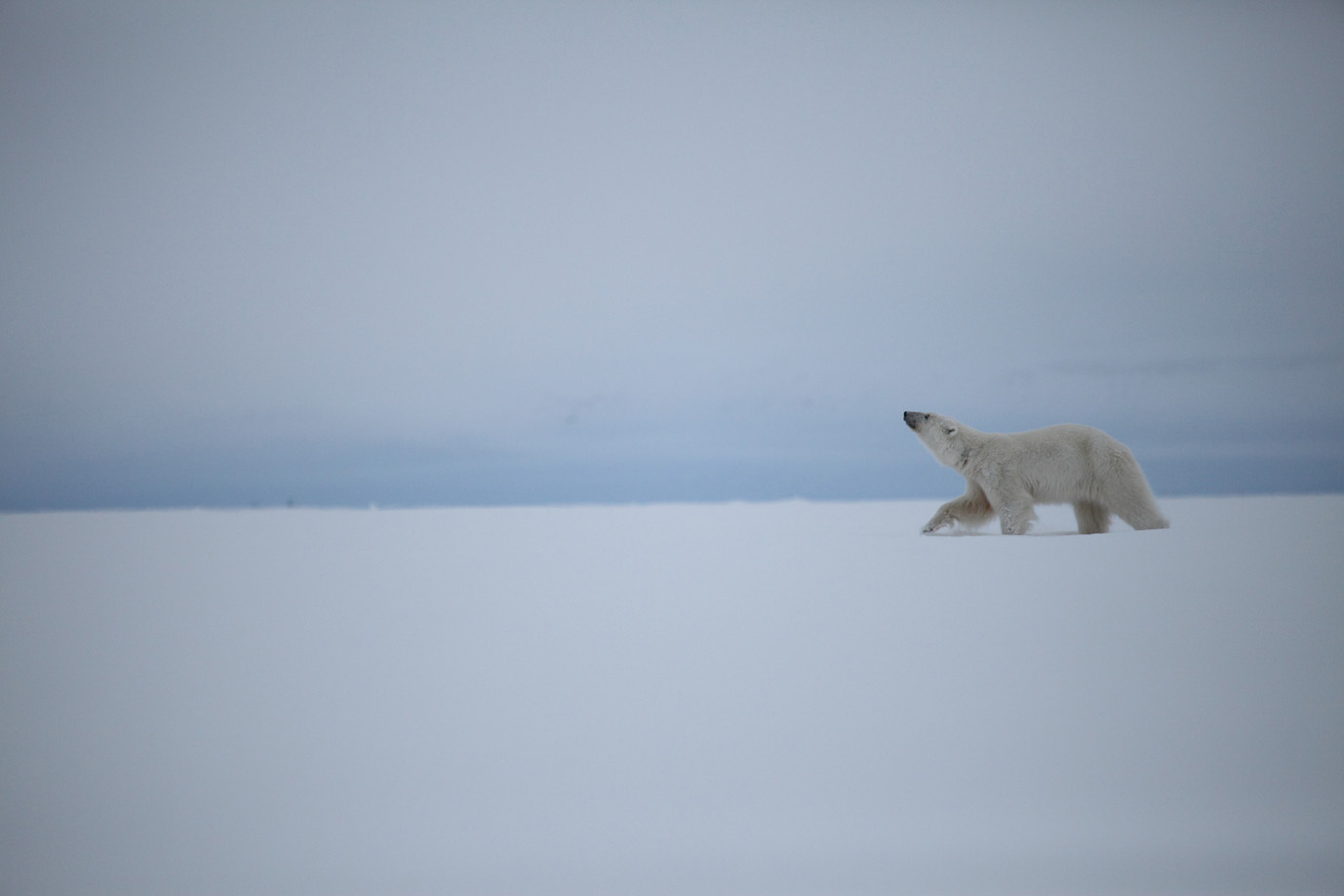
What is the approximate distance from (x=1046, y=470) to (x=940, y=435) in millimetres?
502

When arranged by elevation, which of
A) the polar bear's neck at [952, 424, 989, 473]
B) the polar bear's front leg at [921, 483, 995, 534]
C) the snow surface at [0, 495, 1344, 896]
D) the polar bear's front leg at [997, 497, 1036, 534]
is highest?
the polar bear's neck at [952, 424, 989, 473]

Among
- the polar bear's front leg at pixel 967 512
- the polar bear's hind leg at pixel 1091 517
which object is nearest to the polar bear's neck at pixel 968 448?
the polar bear's front leg at pixel 967 512

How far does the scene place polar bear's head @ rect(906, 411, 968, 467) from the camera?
3.65 metres

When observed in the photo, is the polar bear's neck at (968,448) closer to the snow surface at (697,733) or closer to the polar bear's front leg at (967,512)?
the polar bear's front leg at (967,512)

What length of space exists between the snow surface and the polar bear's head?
95 cm

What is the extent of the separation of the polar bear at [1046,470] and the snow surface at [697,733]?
0.75 meters

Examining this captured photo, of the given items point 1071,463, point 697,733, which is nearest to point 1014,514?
point 1071,463

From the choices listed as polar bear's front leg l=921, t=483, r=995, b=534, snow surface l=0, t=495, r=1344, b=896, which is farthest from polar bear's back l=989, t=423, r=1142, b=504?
snow surface l=0, t=495, r=1344, b=896

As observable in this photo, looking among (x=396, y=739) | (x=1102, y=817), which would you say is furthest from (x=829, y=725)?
(x=396, y=739)

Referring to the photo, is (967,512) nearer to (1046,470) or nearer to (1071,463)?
(1046,470)

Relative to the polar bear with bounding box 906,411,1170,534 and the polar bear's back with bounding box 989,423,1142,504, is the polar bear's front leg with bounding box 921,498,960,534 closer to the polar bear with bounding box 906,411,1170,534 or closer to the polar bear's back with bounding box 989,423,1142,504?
the polar bear with bounding box 906,411,1170,534

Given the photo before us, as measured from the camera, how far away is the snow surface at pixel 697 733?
121 cm

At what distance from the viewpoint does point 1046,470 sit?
11.7 ft

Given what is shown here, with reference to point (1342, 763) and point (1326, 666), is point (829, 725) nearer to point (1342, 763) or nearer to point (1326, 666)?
point (1342, 763)
